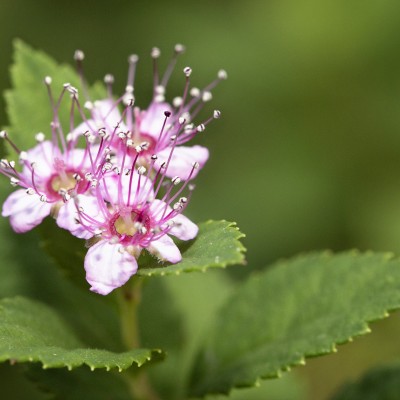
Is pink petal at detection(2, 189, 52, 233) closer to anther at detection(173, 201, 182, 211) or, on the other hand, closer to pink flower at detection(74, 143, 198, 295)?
pink flower at detection(74, 143, 198, 295)

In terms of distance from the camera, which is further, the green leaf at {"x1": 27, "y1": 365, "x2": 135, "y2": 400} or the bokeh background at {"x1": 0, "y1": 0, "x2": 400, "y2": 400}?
the bokeh background at {"x1": 0, "y1": 0, "x2": 400, "y2": 400}

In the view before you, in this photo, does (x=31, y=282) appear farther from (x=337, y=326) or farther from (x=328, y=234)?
(x=328, y=234)

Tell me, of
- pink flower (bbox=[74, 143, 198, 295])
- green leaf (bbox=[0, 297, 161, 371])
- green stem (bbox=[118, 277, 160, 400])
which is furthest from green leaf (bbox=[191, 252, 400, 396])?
pink flower (bbox=[74, 143, 198, 295])

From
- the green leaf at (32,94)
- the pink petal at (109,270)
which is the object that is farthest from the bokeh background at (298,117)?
the pink petal at (109,270)

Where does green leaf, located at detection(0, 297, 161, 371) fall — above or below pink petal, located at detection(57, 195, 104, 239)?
below

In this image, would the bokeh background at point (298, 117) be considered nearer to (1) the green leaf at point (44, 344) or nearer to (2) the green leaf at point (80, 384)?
(2) the green leaf at point (80, 384)

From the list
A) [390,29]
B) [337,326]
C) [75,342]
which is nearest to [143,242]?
[75,342]

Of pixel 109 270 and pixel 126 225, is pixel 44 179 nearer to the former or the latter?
pixel 126 225
